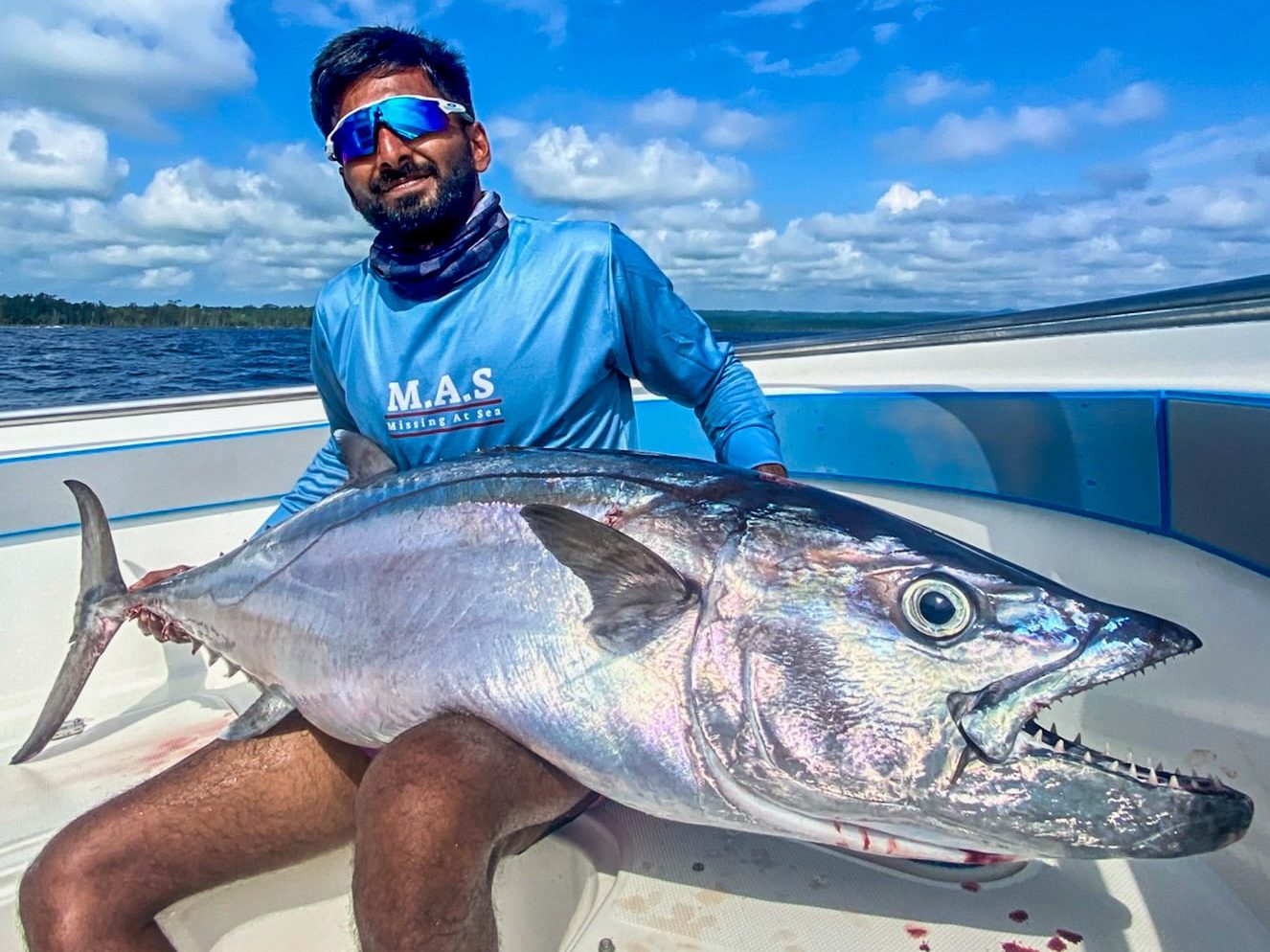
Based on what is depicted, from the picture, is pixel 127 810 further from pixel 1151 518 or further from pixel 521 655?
pixel 1151 518

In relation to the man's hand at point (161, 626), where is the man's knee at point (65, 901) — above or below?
below

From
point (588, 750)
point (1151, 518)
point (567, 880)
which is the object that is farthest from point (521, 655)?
point (1151, 518)

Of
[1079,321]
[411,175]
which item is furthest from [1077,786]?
[1079,321]

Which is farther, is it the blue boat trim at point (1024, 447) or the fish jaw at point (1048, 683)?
the blue boat trim at point (1024, 447)

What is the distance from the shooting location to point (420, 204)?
2.00 meters

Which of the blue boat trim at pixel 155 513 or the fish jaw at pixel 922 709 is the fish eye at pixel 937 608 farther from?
the blue boat trim at pixel 155 513

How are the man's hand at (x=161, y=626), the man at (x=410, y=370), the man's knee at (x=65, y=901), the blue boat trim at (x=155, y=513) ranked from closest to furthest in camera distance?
the man's knee at (x=65, y=901) < the man at (x=410, y=370) < the man's hand at (x=161, y=626) < the blue boat trim at (x=155, y=513)

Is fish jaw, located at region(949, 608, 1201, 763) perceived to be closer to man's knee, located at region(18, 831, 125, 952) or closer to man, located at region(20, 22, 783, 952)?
man, located at region(20, 22, 783, 952)

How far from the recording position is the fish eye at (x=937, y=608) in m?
1.15

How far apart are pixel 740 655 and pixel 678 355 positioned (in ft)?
3.22

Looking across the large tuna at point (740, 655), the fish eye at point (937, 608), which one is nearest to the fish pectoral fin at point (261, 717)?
the large tuna at point (740, 655)

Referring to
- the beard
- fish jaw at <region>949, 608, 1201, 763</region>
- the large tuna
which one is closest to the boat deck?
the large tuna

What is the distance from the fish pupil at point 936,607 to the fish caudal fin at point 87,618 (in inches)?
76.4

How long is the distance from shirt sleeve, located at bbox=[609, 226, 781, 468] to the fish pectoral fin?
103 cm
